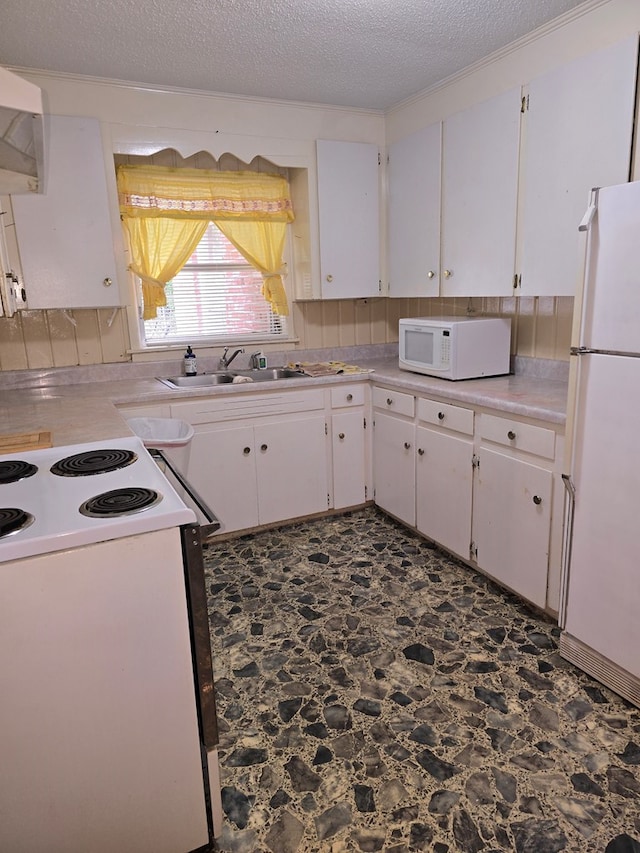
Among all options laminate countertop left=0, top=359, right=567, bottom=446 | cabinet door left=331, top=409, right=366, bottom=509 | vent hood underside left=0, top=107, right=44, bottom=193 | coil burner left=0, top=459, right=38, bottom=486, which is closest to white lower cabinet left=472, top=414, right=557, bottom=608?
laminate countertop left=0, top=359, right=567, bottom=446

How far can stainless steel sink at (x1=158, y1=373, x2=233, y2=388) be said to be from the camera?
11.1 feet

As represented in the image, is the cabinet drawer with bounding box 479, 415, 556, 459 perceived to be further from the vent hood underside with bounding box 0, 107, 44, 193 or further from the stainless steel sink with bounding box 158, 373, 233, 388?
the vent hood underside with bounding box 0, 107, 44, 193

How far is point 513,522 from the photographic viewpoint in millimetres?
2535

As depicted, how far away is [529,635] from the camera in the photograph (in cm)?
237

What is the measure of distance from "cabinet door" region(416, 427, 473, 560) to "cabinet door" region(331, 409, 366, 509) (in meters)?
0.51

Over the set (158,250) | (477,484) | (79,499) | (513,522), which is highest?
(158,250)

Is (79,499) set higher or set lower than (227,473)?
higher

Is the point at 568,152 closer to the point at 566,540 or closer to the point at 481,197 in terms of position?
the point at 481,197

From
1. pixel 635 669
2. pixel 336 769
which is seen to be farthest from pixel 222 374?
pixel 635 669

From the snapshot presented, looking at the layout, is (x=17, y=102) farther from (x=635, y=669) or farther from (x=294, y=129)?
(x=294, y=129)

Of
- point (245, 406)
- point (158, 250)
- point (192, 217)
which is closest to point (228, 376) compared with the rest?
point (245, 406)

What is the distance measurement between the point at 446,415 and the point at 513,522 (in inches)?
25.2

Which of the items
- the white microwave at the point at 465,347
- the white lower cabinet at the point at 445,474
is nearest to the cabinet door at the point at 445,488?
the white lower cabinet at the point at 445,474

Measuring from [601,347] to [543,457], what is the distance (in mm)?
617
